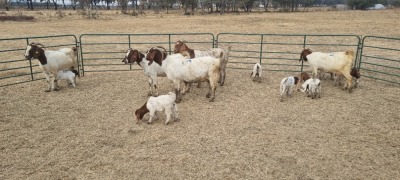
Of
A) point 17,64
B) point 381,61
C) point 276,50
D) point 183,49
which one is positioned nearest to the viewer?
point 183,49

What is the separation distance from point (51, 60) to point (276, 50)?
36.0ft

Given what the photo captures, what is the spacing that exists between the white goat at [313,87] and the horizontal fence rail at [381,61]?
2.70 meters

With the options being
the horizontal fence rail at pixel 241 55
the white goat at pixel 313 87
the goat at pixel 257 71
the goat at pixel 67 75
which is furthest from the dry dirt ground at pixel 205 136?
the horizontal fence rail at pixel 241 55

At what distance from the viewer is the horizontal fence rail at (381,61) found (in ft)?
31.8

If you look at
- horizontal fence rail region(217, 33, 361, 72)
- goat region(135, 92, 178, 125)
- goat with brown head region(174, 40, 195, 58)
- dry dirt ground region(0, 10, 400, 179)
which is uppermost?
goat with brown head region(174, 40, 195, 58)

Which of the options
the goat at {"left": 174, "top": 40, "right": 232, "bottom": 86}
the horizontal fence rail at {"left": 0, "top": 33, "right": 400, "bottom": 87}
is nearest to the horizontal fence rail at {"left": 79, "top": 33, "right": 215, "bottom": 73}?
the horizontal fence rail at {"left": 0, "top": 33, "right": 400, "bottom": 87}

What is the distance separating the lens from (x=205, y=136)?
5.97 metres

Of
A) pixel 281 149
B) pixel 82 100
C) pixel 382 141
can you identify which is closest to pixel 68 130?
pixel 82 100

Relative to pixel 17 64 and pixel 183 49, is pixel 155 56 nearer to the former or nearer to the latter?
pixel 183 49

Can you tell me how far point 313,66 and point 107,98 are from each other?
5.91 meters

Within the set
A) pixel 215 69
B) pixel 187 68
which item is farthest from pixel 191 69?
pixel 215 69

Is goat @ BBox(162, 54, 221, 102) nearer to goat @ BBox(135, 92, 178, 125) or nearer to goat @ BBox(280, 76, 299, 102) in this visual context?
goat @ BBox(135, 92, 178, 125)

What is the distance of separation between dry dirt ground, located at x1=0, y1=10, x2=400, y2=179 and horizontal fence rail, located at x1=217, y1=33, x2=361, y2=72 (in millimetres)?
2675

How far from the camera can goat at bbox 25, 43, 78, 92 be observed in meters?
8.18
